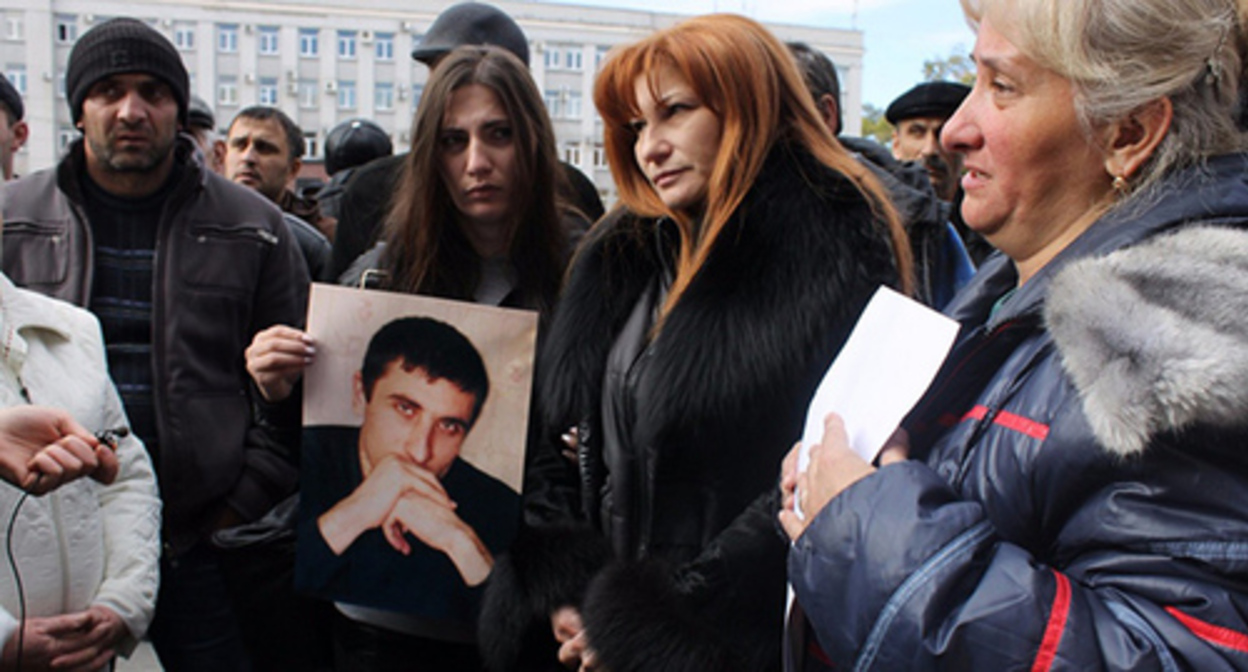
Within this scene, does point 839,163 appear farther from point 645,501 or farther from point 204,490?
point 204,490

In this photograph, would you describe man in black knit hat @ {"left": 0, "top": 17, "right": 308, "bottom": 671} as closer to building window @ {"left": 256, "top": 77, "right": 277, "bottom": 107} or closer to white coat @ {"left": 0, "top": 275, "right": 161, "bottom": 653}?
white coat @ {"left": 0, "top": 275, "right": 161, "bottom": 653}

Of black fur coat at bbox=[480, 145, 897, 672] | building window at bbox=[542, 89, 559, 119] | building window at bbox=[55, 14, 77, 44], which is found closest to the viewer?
black fur coat at bbox=[480, 145, 897, 672]

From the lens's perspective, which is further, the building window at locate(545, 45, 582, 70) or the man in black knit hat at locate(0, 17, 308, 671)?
the building window at locate(545, 45, 582, 70)

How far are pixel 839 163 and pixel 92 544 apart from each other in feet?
6.20

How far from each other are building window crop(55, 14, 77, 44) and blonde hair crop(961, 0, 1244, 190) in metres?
41.0

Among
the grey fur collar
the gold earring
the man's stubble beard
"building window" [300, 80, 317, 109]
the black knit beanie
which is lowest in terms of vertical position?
"building window" [300, 80, 317, 109]

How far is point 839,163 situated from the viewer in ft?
6.73

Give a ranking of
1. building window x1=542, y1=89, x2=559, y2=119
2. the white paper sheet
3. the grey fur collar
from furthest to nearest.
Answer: building window x1=542, y1=89, x2=559, y2=119 < the white paper sheet < the grey fur collar

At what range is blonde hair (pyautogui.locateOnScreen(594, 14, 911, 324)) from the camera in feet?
6.65

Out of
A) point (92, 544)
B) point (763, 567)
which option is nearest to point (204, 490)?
point (92, 544)

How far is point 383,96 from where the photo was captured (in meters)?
39.7

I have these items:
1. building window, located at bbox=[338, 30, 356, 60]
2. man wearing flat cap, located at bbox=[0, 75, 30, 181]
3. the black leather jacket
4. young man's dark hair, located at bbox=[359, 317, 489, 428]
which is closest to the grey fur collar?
young man's dark hair, located at bbox=[359, 317, 489, 428]

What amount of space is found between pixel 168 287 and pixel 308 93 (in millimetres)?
38912

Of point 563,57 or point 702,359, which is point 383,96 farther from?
point 702,359
